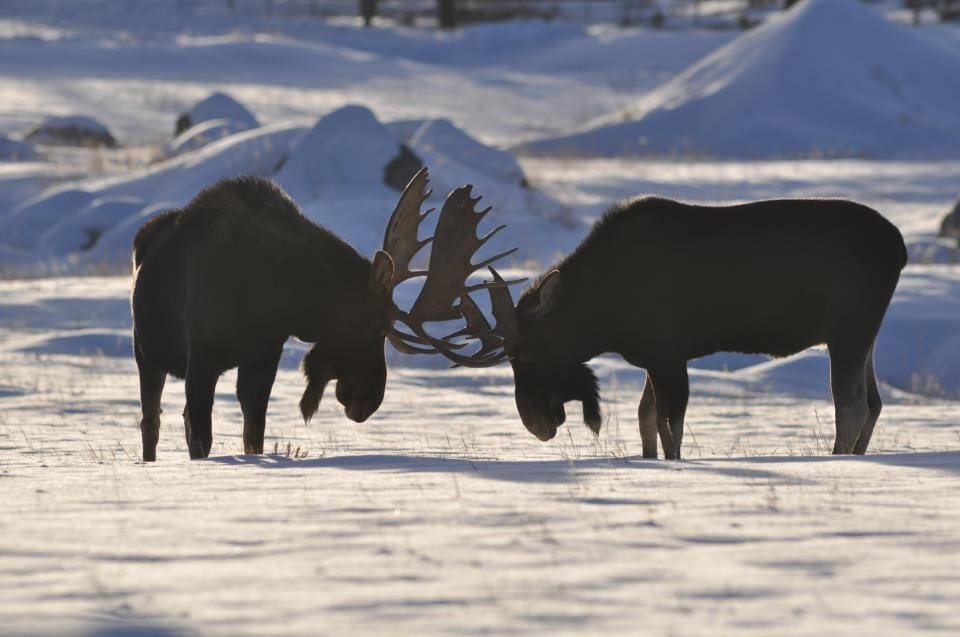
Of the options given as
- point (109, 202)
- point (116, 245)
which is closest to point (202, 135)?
point (109, 202)

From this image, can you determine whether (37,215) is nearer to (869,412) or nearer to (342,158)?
(342,158)

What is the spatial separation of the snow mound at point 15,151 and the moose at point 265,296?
79.1 ft

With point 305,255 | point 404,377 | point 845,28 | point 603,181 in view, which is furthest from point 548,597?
point 845,28

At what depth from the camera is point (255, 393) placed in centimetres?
864

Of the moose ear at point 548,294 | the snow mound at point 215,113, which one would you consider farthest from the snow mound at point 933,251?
the snow mound at point 215,113

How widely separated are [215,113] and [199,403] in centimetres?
2651

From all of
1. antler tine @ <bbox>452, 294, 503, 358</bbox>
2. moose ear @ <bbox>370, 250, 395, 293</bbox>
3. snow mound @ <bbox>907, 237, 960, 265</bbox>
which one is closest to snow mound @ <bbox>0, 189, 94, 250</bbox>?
snow mound @ <bbox>907, 237, 960, 265</bbox>

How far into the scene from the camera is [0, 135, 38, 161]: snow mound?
31969 mm

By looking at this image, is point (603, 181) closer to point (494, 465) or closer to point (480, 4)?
point (494, 465)

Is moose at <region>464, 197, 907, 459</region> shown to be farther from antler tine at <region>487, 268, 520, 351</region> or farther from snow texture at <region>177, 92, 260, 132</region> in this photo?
snow texture at <region>177, 92, 260, 132</region>

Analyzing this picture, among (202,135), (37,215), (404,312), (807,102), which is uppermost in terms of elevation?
Result: (404,312)

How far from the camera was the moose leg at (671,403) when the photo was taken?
8734 millimetres

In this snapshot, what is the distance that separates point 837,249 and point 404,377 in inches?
243

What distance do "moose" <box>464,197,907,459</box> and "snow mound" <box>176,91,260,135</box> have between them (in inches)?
991
